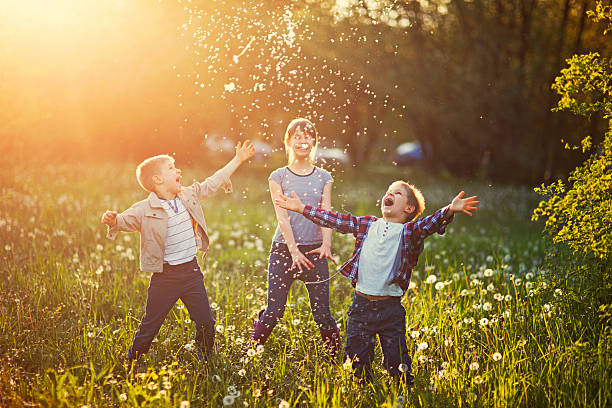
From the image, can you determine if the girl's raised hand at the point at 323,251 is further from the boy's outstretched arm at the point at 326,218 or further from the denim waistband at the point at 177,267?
the denim waistband at the point at 177,267

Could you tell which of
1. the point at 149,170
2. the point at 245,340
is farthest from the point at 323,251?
the point at 149,170

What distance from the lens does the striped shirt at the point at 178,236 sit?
3.88 meters

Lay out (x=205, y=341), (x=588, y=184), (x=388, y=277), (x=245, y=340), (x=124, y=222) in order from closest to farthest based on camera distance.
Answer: (x=388, y=277), (x=124, y=222), (x=588, y=184), (x=205, y=341), (x=245, y=340)

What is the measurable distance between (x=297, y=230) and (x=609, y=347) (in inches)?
92.1

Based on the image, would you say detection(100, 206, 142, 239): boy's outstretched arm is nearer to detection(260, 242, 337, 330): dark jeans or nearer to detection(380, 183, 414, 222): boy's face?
detection(260, 242, 337, 330): dark jeans

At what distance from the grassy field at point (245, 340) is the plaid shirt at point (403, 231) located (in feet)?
1.84

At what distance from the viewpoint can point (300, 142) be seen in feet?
13.8

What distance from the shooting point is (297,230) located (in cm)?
421

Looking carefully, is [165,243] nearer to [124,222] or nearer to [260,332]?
[124,222]

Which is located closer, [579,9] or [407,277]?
[407,277]

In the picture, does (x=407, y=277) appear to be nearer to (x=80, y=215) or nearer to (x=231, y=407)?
(x=231, y=407)

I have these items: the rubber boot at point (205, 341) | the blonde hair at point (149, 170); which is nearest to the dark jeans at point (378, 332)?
the rubber boot at point (205, 341)

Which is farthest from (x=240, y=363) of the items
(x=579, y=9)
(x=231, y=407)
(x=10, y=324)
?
(x=579, y=9)

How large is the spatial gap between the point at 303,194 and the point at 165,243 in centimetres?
112
